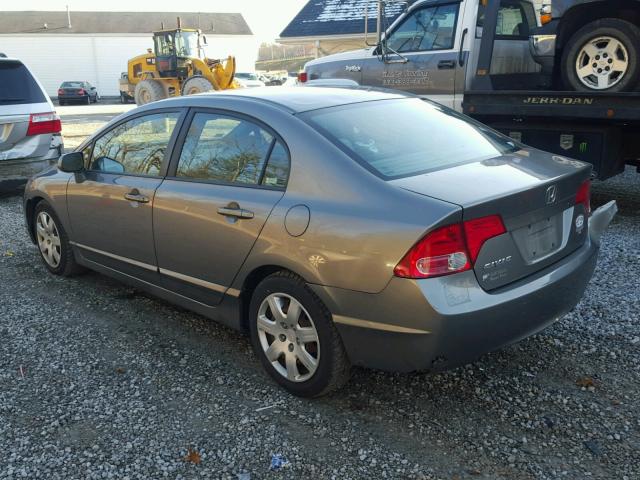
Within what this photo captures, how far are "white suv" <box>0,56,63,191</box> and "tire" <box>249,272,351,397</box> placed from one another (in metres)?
5.82

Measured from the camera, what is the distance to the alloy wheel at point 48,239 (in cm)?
516

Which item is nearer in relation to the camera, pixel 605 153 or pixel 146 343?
pixel 146 343

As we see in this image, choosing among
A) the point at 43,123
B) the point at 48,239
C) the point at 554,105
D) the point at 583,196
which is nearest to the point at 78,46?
the point at 43,123

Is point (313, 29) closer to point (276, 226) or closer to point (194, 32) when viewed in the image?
point (194, 32)

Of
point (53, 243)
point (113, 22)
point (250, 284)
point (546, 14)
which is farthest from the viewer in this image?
point (113, 22)

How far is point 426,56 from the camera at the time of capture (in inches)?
318

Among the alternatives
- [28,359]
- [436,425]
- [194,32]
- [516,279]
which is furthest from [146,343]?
[194,32]

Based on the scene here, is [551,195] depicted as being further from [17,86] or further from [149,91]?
[149,91]

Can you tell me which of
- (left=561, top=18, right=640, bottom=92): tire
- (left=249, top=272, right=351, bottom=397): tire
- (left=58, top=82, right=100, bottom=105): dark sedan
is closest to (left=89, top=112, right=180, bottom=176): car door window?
(left=249, top=272, right=351, bottom=397): tire

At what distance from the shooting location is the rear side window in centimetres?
338

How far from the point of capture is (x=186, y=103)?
157 inches

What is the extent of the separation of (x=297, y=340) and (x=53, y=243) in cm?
295

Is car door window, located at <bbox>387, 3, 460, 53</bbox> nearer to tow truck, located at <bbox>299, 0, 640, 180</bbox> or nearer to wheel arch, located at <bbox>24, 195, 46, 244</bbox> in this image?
tow truck, located at <bbox>299, 0, 640, 180</bbox>

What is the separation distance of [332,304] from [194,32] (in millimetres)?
24485
